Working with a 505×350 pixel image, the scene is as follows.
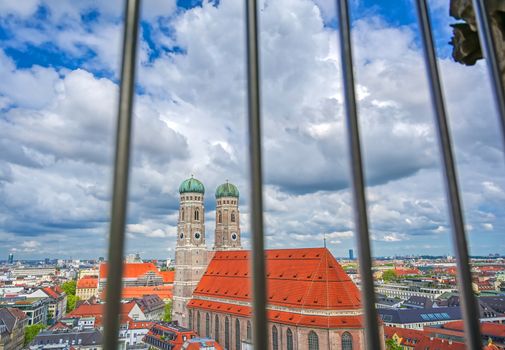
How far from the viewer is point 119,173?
1.07 meters

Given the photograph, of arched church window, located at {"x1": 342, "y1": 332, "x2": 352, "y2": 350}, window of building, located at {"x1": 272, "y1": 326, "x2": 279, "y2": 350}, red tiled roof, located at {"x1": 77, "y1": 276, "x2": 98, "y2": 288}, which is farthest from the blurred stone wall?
red tiled roof, located at {"x1": 77, "y1": 276, "x2": 98, "y2": 288}

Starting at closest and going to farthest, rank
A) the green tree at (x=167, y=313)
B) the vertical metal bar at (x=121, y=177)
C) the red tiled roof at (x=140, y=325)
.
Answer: the vertical metal bar at (x=121, y=177) → the red tiled roof at (x=140, y=325) → the green tree at (x=167, y=313)

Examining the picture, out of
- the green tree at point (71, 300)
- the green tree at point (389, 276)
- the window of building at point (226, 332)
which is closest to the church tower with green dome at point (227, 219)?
the window of building at point (226, 332)

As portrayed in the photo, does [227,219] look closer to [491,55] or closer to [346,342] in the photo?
[346,342]

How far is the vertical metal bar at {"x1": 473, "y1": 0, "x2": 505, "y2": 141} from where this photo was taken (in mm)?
1330

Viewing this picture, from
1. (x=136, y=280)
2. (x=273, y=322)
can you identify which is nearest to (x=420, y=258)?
(x=136, y=280)

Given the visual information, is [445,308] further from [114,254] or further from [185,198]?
[114,254]

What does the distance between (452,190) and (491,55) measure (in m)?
0.48

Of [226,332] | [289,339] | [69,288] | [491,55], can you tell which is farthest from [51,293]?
[491,55]

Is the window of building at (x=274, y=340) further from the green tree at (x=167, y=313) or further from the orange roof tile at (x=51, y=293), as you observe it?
the orange roof tile at (x=51, y=293)

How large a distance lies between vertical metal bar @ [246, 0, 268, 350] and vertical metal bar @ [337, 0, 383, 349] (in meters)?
0.32

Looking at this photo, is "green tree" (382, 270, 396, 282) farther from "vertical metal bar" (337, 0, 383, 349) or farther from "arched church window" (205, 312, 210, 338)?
"vertical metal bar" (337, 0, 383, 349)

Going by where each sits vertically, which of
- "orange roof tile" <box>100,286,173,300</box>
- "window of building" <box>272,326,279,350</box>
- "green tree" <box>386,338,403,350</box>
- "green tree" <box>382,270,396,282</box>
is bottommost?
"green tree" <box>386,338,403,350</box>

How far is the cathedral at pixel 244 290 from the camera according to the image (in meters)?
26.4
